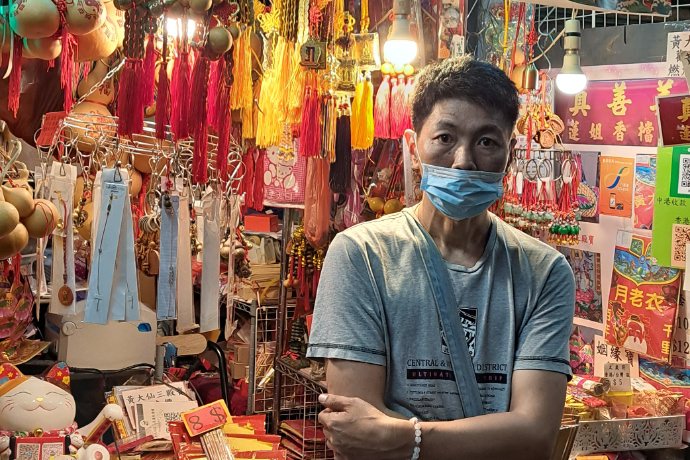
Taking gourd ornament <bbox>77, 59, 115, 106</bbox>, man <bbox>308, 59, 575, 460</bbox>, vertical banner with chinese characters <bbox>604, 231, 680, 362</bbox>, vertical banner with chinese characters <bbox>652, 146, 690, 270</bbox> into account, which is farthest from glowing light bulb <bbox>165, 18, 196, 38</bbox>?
vertical banner with chinese characters <bbox>604, 231, 680, 362</bbox>

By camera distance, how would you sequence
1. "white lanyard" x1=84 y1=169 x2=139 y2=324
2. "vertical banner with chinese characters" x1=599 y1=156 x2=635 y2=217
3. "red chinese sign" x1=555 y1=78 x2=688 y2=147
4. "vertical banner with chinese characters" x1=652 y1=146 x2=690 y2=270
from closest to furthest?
"white lanyard" x1=84 y1=169 x2=139 y2=324
"vertical banner with chinese characters" x1=652 y1=146 x2=690 y2=270
"red chinese sign" x1=555 y1=78 x2=688 y2=147
"vertical banner with chinese characters" x1=599 y1=156 x2=635 y2=217

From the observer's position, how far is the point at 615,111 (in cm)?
407

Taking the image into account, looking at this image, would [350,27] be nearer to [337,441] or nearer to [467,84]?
[467,84]

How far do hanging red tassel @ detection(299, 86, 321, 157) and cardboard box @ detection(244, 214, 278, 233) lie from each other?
1.19 meters

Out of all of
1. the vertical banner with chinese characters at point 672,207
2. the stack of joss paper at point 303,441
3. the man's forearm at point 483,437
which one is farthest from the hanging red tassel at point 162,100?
the vertical banner with chinese characters at point 672,207

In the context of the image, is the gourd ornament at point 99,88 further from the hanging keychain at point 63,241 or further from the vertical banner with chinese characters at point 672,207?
the vertical banner with chinese characters at point 672,207

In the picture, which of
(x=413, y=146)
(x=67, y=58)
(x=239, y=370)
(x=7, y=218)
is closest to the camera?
(x=413, y=146)

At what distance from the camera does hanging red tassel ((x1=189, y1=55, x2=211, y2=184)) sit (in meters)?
2.35

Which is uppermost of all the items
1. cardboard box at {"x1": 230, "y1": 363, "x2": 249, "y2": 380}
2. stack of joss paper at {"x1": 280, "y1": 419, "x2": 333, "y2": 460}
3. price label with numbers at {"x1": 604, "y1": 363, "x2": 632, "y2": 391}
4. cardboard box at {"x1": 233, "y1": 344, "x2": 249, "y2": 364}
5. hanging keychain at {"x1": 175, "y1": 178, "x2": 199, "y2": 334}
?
hanging keychain at {"x1": 175, "y1": 178, "x2": 199, "y2": 334}

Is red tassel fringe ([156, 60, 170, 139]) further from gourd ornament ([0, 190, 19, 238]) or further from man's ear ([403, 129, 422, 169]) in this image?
man's ear ([403, 129, 422, 169])

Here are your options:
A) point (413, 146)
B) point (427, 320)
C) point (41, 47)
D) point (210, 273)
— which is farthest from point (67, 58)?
point (427, 320)

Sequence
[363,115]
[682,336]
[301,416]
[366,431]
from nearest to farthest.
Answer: [366,431]
[363,115]
[682,336]
[301,416]

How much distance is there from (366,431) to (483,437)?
174mm

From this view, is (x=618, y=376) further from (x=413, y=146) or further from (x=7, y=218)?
(x=7, y=218)
